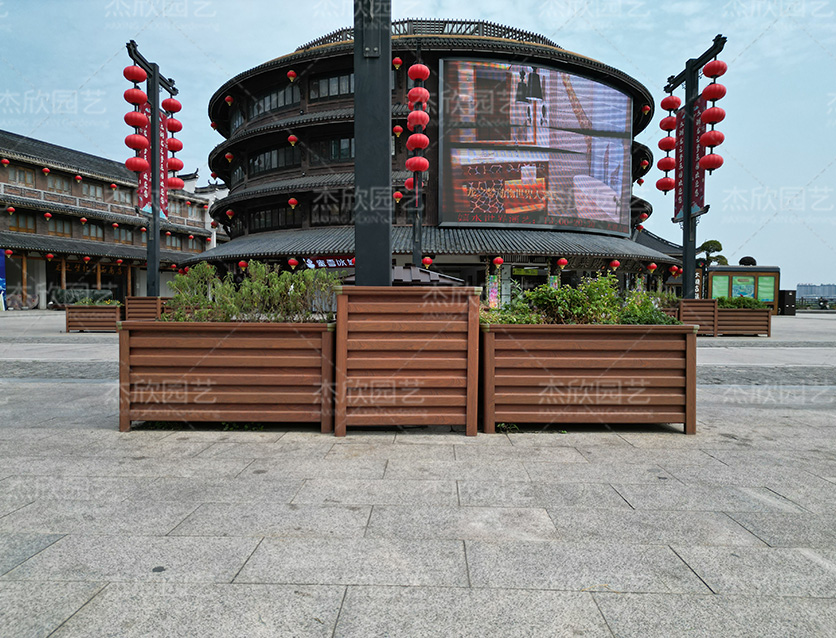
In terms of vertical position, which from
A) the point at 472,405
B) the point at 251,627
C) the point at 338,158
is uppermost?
the point at 338,158

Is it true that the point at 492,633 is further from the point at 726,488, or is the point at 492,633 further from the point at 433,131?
the point at 433,131

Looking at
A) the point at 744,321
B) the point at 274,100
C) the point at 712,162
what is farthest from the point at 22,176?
the point at 744,321

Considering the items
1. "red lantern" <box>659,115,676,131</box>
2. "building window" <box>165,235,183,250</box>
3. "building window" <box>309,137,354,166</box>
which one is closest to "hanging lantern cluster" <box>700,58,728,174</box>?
Result: "red lantern" <box>659,115,676,131</box>

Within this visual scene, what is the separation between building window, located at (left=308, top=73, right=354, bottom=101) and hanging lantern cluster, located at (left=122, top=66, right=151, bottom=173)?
12372 millimetres

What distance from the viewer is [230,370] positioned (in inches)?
181

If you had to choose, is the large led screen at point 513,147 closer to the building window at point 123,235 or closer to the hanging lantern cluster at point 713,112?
the hanging lantern cluster at point 713,112

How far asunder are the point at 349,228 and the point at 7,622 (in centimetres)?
2413

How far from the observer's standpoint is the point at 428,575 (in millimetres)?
2193

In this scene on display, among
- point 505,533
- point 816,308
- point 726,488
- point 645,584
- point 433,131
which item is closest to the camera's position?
point 645,584

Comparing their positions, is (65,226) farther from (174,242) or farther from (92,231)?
(174,242)

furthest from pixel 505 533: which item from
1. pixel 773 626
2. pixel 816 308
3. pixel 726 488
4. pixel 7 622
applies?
pixel 816 308

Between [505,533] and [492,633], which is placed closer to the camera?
[492,633]

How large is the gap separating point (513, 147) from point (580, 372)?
22.7 m

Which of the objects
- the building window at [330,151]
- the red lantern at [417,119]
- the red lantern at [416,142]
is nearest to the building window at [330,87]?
the building window at [330,151]
